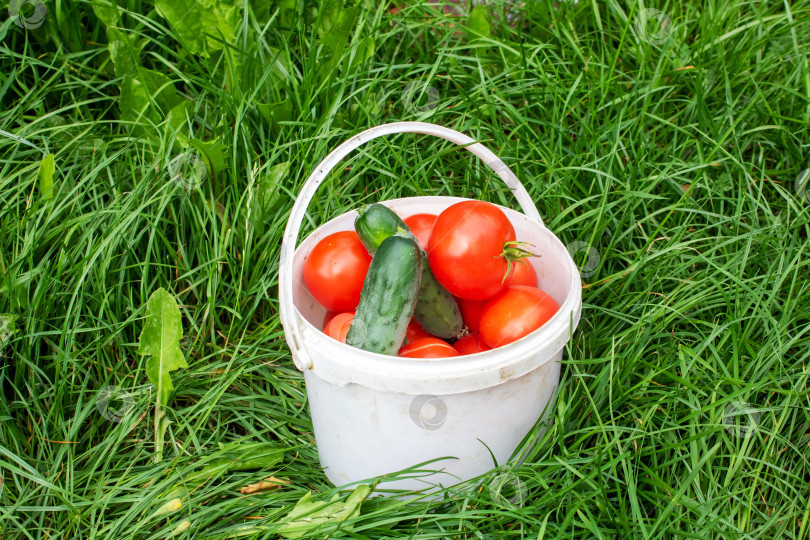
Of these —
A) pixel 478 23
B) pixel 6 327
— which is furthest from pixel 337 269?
pixel 478 23

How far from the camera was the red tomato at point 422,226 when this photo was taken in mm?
1964

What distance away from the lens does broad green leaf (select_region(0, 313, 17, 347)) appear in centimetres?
188

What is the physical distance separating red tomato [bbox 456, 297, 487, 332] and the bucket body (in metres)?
0.25

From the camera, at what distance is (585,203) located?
2.30m
